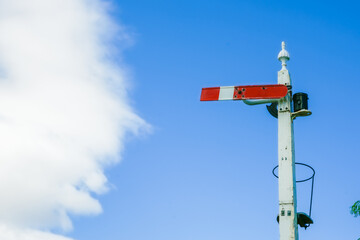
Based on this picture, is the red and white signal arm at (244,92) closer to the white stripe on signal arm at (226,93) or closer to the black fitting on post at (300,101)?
the white stripe on signal arm at (226,93)

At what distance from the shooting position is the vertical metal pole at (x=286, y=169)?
15.8 ft

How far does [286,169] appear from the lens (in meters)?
5.03

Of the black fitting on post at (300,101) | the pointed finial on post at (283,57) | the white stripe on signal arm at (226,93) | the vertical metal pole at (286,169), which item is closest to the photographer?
the vertical metal pole at (286,169)

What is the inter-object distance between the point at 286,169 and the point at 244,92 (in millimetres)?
975

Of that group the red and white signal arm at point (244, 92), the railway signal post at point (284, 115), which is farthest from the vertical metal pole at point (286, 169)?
the red and white signal arm at point (244, 92)

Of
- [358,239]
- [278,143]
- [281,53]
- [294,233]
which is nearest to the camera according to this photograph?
[294,233]

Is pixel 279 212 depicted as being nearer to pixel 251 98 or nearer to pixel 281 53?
pixel 251 98

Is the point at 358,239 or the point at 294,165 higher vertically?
the point at 358,239

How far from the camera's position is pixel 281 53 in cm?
561

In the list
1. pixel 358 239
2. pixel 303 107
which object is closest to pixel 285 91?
pixel 303 107

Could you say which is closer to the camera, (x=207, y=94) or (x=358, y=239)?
(x=207, y=94)

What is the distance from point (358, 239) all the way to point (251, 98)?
257 inches

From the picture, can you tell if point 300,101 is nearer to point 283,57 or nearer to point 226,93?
point 283,57

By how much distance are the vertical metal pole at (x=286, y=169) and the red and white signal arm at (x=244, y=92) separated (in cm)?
12
